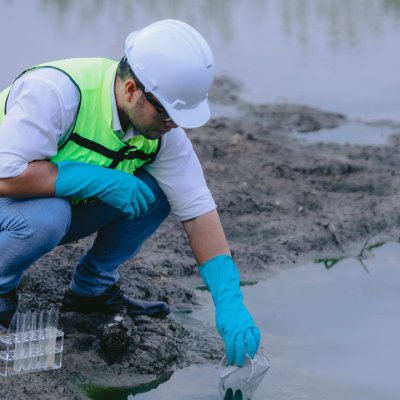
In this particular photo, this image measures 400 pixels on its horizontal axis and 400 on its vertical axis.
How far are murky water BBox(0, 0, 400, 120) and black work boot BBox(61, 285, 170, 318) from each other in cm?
309

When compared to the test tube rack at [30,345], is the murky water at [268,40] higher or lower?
lower

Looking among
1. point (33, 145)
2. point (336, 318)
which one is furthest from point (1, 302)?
point (336, 318)

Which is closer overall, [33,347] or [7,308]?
[33,347]

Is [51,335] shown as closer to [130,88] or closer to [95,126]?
[95,126]

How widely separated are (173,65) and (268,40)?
5286 millimetres

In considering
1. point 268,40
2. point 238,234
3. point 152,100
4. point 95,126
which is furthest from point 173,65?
point 268,40

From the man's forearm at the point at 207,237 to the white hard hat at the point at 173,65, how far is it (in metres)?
0.42

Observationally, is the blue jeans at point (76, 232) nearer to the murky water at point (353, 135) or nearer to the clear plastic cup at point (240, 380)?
the clear plastic cup at point (240, 380)

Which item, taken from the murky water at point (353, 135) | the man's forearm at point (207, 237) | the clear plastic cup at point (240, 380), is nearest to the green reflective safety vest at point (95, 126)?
the man's forearm at point (207, 237)

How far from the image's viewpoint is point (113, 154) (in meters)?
3.57

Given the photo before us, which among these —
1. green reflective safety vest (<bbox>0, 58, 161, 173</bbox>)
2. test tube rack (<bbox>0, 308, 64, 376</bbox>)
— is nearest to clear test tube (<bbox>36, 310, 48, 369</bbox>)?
test tube rack (<bbox>0, 308, 64, 376</bbox>)

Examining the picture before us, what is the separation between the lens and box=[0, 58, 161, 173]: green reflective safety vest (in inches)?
137

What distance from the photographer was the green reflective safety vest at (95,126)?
3.48 metres

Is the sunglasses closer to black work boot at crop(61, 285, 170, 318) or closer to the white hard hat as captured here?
the white hard hat
